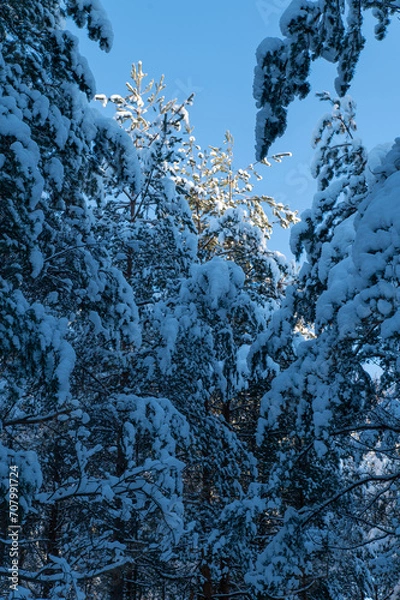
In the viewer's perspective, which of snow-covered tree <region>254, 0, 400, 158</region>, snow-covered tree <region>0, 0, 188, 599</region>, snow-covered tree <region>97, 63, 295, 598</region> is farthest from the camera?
snow-covered tree <region>97, 63, 295, 598</region>

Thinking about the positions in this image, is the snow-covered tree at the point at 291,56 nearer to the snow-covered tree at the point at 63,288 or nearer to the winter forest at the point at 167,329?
the winter forest at the point at 167,329

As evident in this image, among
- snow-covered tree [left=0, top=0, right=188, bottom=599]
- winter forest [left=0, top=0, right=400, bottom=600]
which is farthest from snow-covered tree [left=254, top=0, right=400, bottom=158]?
snow-covered tree [left=0, top=0, right=188, bottom=599]

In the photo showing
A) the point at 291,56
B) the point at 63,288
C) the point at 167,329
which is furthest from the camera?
the point at 167,329

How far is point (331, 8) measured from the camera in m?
3.59

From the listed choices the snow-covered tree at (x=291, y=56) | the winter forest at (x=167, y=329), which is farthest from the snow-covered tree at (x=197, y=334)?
the snow-covered tree at (x=291, y=56)

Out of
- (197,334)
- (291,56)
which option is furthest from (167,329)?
(291,56)

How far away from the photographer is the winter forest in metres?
4.05

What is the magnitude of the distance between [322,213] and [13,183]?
3.35 meters

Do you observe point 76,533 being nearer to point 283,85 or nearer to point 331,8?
point 283,85

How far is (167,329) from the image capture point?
271 inches

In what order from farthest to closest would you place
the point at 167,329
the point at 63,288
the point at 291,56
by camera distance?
the point at 167,329 < the point at 63,288 < the point at 291,56

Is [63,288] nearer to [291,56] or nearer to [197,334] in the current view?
Answer: [197,334]

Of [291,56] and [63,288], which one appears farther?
[63,288]

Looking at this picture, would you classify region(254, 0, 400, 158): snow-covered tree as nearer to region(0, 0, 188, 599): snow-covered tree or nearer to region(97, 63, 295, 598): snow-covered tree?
region(0, 0, 188, 599): snow-covered tree
